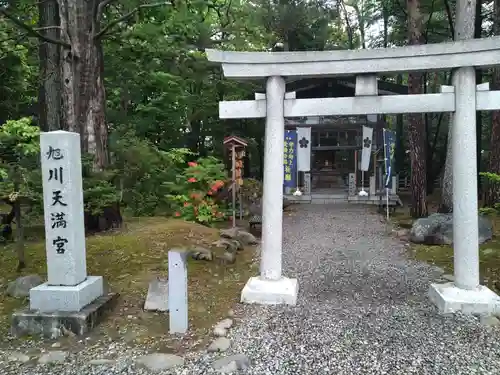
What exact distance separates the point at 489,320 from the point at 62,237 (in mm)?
4980

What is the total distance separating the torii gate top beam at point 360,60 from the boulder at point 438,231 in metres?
4.81

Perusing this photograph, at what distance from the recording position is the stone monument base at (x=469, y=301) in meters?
4.65

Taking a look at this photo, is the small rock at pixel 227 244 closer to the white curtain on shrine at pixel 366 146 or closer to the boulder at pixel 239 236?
the boulder at pixel 239 236

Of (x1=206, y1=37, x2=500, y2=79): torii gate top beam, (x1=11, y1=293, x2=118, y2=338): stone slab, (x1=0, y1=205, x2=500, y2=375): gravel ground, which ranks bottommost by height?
(x1=0, y1=205, x2=500, y2=375): gravel ground

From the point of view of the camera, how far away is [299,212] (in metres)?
14.4

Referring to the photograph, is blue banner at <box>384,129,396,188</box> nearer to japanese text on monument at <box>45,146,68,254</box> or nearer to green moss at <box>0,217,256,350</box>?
green moss at <box>0,217,256,350</box>

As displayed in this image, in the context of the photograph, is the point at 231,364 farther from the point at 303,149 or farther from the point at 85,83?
the point at 303,149

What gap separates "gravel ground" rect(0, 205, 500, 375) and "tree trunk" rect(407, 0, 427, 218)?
17.1 ft

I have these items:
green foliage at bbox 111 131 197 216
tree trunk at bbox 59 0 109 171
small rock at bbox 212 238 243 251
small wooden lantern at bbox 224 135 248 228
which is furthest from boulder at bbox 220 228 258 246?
tree trunk at bbox 59 0 109 171

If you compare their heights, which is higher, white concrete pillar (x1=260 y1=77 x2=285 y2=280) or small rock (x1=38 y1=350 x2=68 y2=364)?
white concrete pillar (x1=260 y1=77 x2=285 y2=280)

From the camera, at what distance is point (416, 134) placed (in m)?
11.3

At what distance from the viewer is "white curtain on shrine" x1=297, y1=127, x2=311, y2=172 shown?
1406 centimetres

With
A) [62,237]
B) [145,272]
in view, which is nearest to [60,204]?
[62,237]

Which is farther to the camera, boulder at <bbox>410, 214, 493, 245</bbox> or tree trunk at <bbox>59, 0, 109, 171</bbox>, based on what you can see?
boulder at <bbox>410, 214, 493, 245</bbox>
